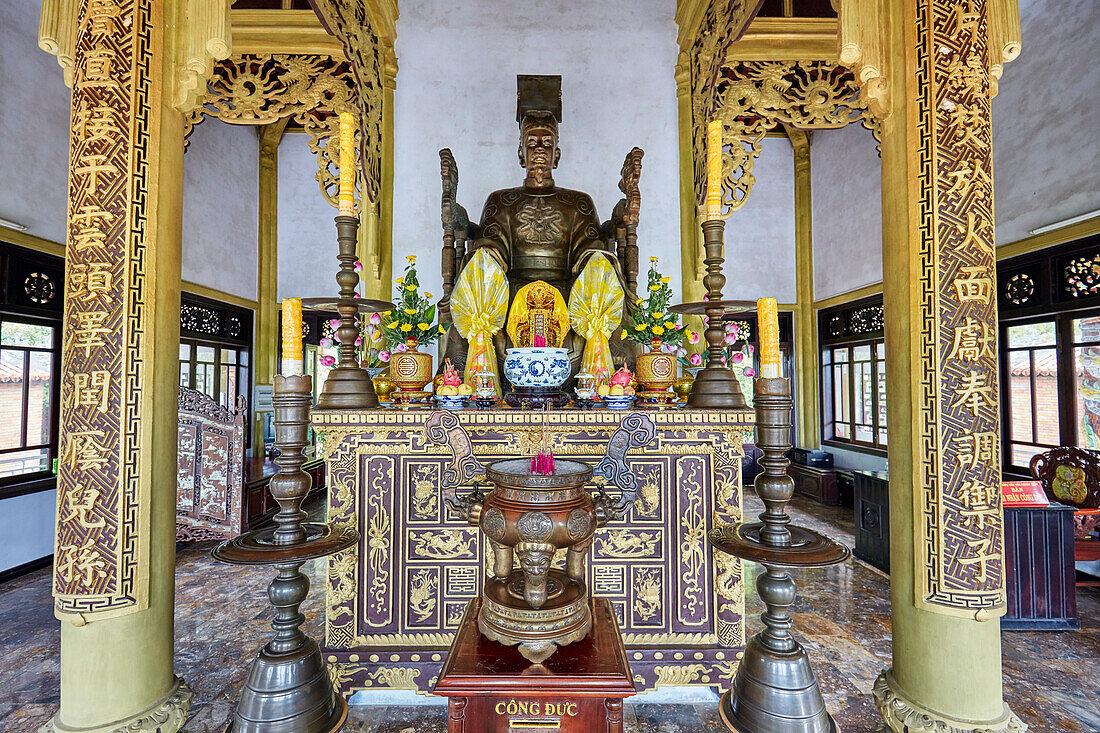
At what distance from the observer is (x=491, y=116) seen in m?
4.52

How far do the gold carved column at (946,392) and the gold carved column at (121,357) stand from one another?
3.11 m

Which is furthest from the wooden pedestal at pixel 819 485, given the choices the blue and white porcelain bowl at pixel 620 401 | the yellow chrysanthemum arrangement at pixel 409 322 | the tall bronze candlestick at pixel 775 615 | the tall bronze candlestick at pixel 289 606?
the tall bronze candlestick at pixel 289 606

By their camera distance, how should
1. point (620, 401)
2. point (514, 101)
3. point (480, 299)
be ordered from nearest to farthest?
1. point (620, 401)
2. point (480, 299)
3. point (514, 101)

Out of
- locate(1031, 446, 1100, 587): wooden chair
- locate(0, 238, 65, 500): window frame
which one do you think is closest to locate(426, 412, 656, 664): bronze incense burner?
locate(1031, 446, 1100, 587): wooden chair

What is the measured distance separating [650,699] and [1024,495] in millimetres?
2996

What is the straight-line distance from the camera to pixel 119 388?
2.01m

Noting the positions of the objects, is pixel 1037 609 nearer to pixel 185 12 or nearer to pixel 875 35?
pixel 875 35

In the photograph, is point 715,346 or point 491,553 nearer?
point 491,553

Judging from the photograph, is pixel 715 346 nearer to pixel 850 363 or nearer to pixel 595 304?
pixel 595 304

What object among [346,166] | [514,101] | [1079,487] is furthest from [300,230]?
[1079,487]

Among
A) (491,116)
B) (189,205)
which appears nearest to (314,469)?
(189,205)

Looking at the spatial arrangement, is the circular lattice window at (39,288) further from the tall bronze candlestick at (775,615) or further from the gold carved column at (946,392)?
the gold carved column at (946,392)

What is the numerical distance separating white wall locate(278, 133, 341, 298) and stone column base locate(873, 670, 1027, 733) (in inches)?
332

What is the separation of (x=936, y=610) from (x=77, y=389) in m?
3.64
